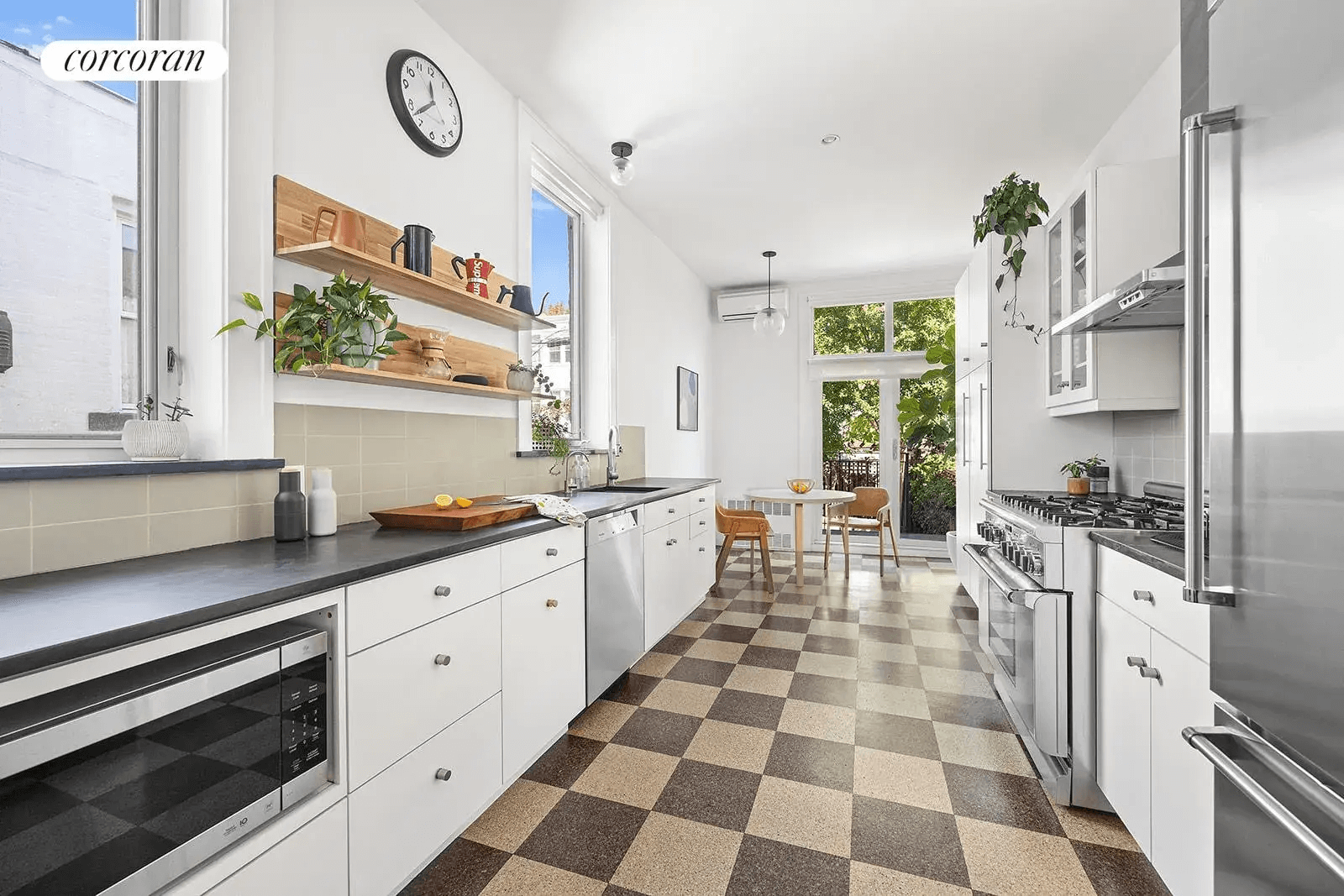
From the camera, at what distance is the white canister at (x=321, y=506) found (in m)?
1.77

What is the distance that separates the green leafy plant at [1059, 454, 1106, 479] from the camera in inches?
125

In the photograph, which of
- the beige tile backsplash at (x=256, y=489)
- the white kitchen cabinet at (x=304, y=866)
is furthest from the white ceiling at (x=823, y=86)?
the white kitchen cabinet at (x=304, y=866)

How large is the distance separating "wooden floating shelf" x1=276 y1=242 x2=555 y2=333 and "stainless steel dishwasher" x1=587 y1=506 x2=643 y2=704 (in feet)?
3.28

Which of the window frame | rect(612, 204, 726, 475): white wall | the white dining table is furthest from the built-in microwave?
the white dining table

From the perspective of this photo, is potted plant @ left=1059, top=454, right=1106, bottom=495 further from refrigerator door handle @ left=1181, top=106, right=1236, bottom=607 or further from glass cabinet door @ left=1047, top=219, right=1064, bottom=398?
refrigerator door handle @ left=1181, top=106, right=1236, bottom=607

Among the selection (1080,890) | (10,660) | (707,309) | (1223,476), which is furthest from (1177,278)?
(707,309)

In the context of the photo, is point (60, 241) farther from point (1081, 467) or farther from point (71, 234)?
point (1081, 467)

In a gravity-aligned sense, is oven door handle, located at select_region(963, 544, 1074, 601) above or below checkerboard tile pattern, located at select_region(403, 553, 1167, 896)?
above

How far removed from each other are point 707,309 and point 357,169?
15.4 ft

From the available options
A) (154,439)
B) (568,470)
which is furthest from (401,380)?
(568,470)

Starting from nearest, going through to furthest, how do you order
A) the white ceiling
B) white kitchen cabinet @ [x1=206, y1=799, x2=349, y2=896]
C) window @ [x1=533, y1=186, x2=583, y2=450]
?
white kitchen cabinet @ [x1=206, y1=799, x2=349, y2=896], the white ceiling, window @ [x1=533, y1=186, x2=583, y2=450]

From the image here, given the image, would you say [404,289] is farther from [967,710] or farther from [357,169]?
[967,710]

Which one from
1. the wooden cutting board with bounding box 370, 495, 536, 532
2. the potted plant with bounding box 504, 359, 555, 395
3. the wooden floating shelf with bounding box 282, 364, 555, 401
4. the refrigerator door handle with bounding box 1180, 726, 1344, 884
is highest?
the potted plant with bounding box 504, 359, 555, 395

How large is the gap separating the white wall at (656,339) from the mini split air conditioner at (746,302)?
0.23 m
